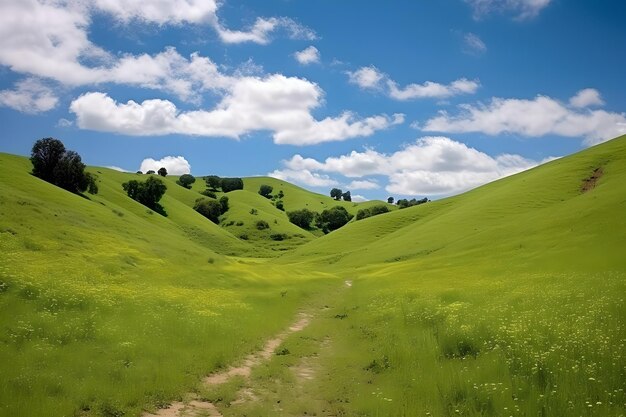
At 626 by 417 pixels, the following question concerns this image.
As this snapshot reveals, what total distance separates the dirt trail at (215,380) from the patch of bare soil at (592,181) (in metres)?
96.0

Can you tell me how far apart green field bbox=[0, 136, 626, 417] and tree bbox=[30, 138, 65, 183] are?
55742 mm

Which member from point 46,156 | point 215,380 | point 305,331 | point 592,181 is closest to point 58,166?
point 46,156

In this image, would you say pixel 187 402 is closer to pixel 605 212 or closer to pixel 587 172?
pixel 605 212

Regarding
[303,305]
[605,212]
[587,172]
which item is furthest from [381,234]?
[303,305]

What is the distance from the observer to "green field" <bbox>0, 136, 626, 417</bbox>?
15.8 m

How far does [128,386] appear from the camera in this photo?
1747cm

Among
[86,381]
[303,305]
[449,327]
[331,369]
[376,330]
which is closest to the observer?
[86,381]

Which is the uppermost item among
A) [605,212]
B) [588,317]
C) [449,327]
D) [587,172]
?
[587,172]

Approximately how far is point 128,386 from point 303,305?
96.6ft

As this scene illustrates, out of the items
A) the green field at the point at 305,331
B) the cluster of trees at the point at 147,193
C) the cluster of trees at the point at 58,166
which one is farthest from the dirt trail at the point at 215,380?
the cluster of trees at the point at 147,193

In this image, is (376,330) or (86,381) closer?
(86,381)

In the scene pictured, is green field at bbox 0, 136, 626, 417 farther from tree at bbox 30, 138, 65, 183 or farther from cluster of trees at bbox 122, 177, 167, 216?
cluster of trees at bbox 122, 177, 167, 216

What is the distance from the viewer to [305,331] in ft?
106

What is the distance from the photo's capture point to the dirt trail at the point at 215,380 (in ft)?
52.7
